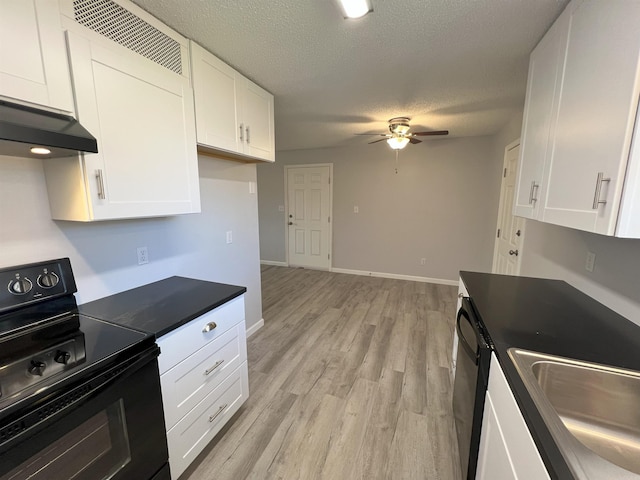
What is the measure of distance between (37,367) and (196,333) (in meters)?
0.58

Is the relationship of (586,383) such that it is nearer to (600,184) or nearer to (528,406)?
(528,406)

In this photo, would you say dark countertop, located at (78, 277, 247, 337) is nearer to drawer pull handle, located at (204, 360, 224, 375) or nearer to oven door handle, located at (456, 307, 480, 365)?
drawer pull handle, located at (204, 360, 224, 375)

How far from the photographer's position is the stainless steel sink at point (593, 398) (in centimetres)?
85

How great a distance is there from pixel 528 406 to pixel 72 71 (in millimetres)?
2046

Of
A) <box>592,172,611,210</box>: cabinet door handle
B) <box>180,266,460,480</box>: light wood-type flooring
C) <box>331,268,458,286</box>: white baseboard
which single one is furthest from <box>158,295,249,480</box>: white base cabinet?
<box>331,268,458,286</box>: white baseboard

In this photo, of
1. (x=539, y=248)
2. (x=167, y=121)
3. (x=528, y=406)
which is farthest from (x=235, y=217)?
(x=539, y=248)

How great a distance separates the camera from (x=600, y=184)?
99 centimetres

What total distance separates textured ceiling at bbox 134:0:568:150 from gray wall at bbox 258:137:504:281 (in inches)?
55.6

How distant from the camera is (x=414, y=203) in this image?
456cm

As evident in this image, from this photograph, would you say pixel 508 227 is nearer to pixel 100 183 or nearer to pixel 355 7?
pixel 355 7

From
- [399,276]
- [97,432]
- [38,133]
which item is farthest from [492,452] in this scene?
[399,276]

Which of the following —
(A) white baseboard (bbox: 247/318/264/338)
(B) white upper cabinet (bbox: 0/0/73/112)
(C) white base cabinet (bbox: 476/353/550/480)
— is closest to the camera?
(C) white base cabinet (bbox: 476/353/550/480)

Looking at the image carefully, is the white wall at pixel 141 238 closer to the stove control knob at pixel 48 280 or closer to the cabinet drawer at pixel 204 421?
the stove control knob at pixel 48 280

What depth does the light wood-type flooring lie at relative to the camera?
1.52 metres
